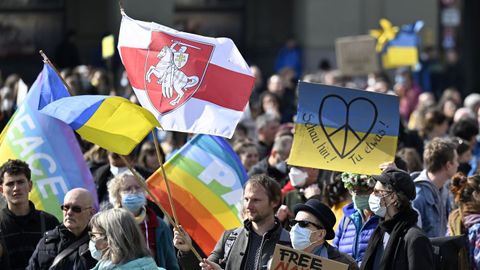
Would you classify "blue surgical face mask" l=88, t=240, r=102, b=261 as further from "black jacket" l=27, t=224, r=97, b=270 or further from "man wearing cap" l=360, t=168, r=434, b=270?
"man wearing cap" l=360, t=168, r=434, b=270

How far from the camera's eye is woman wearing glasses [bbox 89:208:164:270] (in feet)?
23.9

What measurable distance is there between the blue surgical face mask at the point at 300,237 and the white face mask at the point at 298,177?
2.29 meters

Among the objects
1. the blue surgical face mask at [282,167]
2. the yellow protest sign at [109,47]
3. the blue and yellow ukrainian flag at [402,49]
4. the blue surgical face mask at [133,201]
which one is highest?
the yellow protest sign at [109,47]

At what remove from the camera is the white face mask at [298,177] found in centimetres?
1014

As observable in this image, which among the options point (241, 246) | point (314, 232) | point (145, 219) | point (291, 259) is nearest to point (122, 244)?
point (291, 259)

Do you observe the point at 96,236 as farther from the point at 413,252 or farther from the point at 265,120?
the point at 265,120

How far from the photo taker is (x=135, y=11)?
84.9 ft

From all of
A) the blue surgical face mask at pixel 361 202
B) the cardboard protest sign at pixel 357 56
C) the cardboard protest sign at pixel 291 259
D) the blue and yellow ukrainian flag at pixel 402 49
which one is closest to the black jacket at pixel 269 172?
the blue surgical face mask at pixel 361 202

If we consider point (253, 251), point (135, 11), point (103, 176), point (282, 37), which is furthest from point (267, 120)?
point (282, 37)

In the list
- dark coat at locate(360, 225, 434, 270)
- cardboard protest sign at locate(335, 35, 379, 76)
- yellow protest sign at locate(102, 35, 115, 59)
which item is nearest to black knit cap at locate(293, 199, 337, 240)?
dark coat at locate(360, 225, 434, 270)

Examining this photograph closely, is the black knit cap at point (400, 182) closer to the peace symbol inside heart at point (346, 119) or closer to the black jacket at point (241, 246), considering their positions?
the black jacket at point (241, 246)

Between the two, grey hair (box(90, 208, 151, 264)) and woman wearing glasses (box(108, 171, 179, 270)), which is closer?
grey hair (box(90, 208, 151, 264))

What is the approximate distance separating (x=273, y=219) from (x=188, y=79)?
123 cm

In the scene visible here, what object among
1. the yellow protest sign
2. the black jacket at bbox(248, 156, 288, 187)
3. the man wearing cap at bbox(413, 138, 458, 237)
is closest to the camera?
the man wearing cap at bbox(413, 138, 458, 237)
